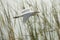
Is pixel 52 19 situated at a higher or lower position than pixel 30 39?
higher

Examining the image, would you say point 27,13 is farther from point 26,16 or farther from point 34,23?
point 34,23

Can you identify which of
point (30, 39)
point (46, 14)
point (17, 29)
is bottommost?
point (30, 39)

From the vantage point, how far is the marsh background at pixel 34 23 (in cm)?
219

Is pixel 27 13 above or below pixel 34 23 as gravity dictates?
above

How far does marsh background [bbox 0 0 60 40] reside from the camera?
2.19 meters

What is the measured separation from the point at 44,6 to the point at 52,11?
12 cm

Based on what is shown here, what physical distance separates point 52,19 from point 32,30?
0.29 meters

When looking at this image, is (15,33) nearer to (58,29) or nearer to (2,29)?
(2,29)

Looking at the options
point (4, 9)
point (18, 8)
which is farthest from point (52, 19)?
point (4, 9)

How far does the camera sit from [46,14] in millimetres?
2203

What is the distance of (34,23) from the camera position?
7.22 feet

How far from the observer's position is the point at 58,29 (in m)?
2.18

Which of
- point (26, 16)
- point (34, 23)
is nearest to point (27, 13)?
point (26, 16)

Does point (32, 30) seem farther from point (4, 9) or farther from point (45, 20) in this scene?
point (4, 9)
